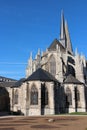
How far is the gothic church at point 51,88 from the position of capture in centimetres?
4428

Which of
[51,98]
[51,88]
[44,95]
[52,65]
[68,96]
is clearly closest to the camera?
[51,98]

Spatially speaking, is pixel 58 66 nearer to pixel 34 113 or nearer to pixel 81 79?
pixel 81 79

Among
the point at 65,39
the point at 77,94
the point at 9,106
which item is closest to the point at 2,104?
the point at 9,106

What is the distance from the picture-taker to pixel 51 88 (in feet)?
148

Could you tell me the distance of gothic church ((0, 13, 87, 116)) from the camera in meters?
44.3

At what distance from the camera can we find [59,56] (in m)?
55.1

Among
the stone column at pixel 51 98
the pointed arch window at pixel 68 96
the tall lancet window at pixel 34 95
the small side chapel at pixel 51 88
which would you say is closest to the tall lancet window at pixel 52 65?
the small side chapel at pixel 51 88

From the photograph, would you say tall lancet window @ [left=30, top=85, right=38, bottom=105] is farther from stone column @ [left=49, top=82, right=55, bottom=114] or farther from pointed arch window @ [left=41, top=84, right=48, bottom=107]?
stone column @ [left=49, top=82, right=55, bottom=114]

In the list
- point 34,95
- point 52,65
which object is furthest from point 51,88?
point 52,65

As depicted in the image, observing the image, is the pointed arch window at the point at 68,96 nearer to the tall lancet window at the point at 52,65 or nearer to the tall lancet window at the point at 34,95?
the tall lancet window at the point at 52,65

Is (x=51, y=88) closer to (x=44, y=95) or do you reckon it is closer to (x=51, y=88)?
(x=51, y=88)

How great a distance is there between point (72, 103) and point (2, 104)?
60.8ft

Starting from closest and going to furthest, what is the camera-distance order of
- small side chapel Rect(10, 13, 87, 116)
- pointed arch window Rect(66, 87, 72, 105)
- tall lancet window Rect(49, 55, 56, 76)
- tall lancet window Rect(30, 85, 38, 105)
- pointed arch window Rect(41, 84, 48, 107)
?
tall lancet window Rect(30, 85, 38, 105) → small side chapel Rect(10, 13, 87, 116) → pointed arch window Rect(41, 84, 48, 107) → pointed arch window Rect(66, 87, 72, 105) → tall lancet window Rect(49, 55, 56, 76)

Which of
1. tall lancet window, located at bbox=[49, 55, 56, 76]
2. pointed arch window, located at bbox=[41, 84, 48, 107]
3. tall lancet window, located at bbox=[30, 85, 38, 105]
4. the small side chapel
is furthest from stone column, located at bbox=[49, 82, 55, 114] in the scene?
tall lancet window, located at bbox=[49, 55, 56, 76]
